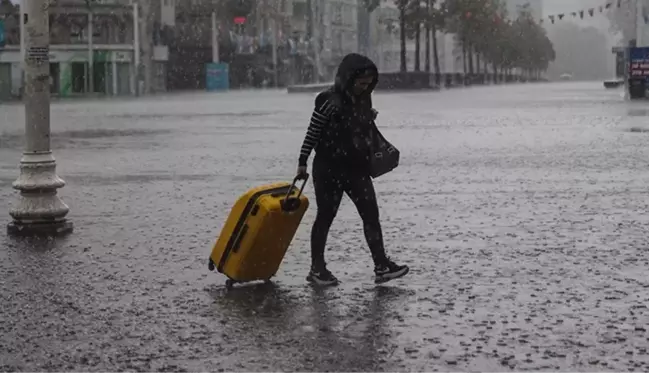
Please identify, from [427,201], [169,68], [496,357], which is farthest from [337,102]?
[169,68]

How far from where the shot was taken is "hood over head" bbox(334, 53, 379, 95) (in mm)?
7641

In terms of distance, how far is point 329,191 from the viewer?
317 inches

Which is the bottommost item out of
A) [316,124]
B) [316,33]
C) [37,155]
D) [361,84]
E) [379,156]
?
[37,155]

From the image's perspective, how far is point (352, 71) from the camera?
7.63 metres

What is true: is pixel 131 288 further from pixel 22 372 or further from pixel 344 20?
pixel 344 20

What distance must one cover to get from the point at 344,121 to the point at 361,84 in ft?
0.86

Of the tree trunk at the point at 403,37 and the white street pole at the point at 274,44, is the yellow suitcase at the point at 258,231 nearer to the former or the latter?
the tree trunk at the point at 403,37

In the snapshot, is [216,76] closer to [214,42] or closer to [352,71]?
[214,42]

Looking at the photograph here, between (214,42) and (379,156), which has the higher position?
(214,42)

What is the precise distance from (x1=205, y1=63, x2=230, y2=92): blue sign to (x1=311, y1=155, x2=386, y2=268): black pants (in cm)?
9007

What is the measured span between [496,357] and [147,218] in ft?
21.0

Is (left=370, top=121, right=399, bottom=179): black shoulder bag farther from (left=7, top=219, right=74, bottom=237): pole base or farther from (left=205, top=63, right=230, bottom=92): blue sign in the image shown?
(left=205, top=63, right=230, bottom=92): blue sign

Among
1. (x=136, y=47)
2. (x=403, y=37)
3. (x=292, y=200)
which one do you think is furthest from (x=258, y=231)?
(x=136, y=47)

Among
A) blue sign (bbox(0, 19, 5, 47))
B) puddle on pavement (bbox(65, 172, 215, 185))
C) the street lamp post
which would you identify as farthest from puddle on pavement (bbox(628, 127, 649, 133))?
blue sign (bbox(0, 19, 5, 47))
